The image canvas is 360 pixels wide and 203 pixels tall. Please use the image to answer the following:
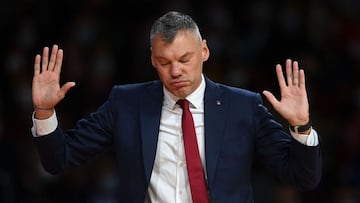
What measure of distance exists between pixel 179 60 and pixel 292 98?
487mm

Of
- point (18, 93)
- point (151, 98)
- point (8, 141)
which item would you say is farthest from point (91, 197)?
A: point (151, 98)

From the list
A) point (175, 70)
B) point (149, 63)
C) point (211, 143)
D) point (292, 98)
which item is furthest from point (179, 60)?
point (149, 63)

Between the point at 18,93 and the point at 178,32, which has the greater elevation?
the point at 178,32

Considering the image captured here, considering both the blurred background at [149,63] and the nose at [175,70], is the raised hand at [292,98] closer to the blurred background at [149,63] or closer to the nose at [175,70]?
the nose at [175,70]

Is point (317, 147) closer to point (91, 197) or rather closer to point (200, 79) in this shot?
point (200, 79)

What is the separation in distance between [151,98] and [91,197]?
11.7ft

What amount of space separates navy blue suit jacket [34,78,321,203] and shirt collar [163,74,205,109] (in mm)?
25

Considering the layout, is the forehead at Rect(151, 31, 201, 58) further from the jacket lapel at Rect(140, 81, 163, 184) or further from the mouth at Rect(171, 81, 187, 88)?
the jacket lapel at Rect(140, 81, 163, 184)

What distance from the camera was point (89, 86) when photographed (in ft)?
26.9

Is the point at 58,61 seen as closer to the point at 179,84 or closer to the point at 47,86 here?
the point at 47,86

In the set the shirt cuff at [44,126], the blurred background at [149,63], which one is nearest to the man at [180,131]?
the shirt cuff at [44,126]

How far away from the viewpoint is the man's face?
3744 mm

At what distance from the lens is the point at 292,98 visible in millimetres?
3781

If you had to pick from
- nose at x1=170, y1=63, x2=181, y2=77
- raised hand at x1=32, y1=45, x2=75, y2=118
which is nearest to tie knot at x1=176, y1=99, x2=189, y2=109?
nose at x1=170, y1=63, x2=181, y2=77
